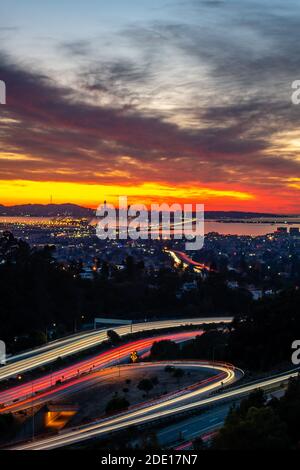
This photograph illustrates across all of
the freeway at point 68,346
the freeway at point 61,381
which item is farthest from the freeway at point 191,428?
the freeway at point 68,346

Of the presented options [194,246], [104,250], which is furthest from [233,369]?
[194,246]

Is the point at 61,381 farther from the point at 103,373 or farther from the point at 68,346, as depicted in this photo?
the point at 68,346

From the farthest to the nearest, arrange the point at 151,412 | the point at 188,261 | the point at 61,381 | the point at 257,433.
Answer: the point at 188,261
the point at 61,381
the point at 151,412
the point at 257,433

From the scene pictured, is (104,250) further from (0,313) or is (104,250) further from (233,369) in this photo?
(233,369)

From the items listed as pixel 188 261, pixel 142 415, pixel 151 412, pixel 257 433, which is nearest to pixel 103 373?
pixel 151 412

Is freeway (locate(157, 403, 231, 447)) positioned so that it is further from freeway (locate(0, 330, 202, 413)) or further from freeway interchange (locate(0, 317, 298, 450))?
freeway (locate(0, 330, 202, 413))
